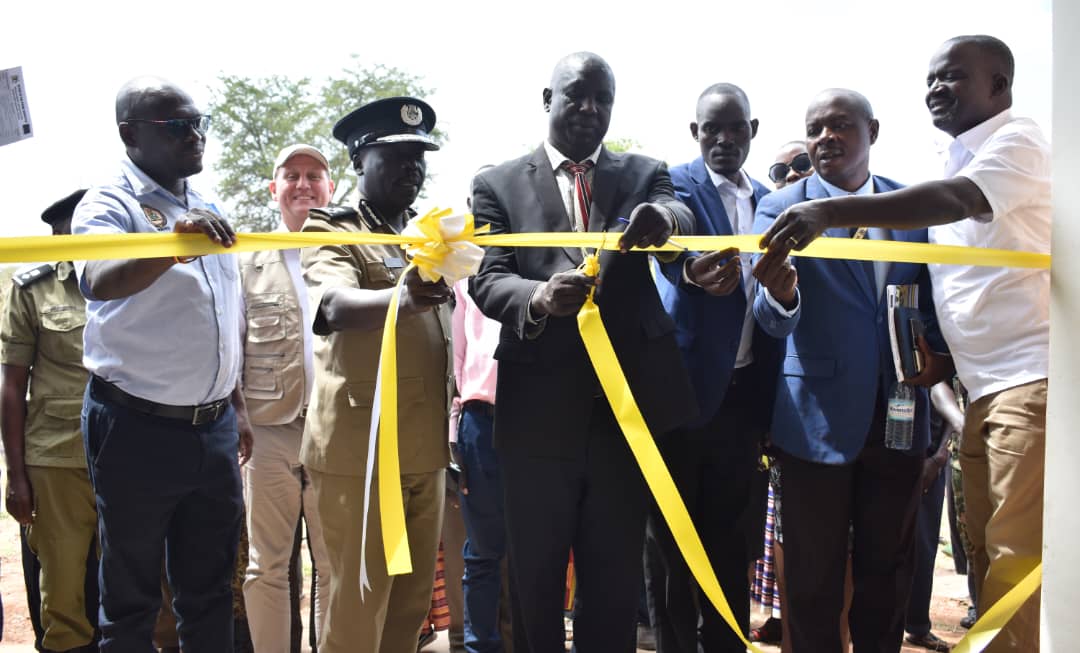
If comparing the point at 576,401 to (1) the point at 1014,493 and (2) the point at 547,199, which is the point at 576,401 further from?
(1) the point at 1014,493

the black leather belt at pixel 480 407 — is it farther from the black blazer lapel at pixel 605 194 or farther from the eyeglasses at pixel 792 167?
the eyeglasses at pixel 792 167

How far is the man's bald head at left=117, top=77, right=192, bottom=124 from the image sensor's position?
3258 mm

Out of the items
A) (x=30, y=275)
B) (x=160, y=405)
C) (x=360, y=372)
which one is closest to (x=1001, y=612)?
(x=360, y=372)

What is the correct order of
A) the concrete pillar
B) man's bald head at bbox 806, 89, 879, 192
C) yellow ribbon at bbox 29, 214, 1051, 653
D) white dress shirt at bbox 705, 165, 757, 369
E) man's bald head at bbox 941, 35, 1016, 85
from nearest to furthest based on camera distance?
the concrete pillar, yellow ribbon at bbox 29, 214, 1051, 653, man's bald head at bbox 941, 35, 1016, 85, man's bald head at bbox 806, 89, 879, 192, white dress shirt at bbox 705, 165, 757, 369

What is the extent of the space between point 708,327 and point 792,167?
85.5 inches

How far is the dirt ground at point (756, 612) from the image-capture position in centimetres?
538

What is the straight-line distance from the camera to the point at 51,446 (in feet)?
14.1

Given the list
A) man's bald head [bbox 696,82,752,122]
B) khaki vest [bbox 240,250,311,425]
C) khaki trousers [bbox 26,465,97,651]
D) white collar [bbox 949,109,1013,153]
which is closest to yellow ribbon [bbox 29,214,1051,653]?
white collar [bbox 949,109,1013,153]

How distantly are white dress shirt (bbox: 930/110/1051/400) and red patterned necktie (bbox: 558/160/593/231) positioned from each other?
4.13 ft

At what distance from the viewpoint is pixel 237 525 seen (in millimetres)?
3467

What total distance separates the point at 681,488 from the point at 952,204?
147 cm

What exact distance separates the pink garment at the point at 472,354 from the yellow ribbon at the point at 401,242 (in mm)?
1349

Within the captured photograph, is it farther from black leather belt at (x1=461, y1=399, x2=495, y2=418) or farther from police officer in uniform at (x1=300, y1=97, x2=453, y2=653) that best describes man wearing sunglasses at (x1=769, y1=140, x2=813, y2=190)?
police officer in uniform at (x1=300, y1=97, x2=453, y2=653)

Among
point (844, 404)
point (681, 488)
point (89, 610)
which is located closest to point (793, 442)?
point (844, 404)
